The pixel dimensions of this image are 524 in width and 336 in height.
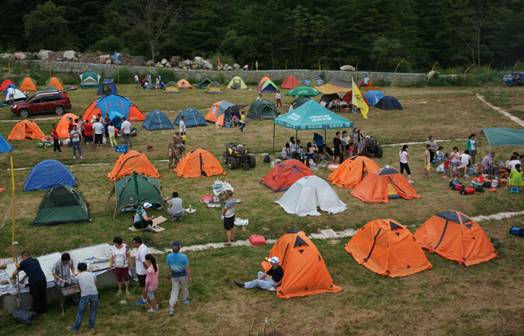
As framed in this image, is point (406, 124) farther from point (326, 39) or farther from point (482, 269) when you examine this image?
point (326, 39)

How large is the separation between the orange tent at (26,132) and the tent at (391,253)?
17545 millimetres

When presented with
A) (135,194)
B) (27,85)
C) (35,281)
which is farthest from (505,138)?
(27,85)

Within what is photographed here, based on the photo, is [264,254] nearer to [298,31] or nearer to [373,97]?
[373,97]

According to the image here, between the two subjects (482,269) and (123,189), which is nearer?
(482,269)

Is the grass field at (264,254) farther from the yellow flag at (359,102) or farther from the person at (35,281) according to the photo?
the yellow flag at (359,102)

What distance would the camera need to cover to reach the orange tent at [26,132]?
23.8m

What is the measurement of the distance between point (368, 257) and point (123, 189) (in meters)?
7.08

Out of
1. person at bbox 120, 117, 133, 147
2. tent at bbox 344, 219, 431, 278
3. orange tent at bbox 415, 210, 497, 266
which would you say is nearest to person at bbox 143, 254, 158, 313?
tent at bbox 344, 219, 431, 278

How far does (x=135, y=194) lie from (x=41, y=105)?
17.1 m

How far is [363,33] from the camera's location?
54.0 meters

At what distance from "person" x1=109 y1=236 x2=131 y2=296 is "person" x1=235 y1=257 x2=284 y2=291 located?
2270 millimetres

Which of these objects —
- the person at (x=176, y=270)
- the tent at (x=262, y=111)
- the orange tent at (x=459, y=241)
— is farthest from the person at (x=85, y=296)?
the tent at (x=262, y=111)

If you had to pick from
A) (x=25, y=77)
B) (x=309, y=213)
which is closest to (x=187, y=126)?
(x=309, y=213)

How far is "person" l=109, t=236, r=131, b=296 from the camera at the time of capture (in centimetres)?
1022
